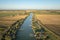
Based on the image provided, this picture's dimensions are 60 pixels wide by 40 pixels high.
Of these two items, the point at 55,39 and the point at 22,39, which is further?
the point at 22,39

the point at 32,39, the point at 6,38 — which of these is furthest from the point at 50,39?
the point at 6,38

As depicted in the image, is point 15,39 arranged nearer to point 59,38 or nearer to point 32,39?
point 32,39

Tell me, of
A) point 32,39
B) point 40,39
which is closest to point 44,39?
point 40,39

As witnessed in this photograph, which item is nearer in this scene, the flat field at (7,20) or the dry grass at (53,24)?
the dry grass at (53,24)

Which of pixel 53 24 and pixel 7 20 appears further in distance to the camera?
pixel 7 20

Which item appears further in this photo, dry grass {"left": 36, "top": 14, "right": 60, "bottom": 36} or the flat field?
the flat field

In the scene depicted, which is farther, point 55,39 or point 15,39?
point 15,39

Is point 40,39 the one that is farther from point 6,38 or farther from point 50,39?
point 6,38

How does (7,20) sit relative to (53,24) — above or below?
below

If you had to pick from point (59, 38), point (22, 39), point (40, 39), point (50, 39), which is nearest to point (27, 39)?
point (22, 39)
